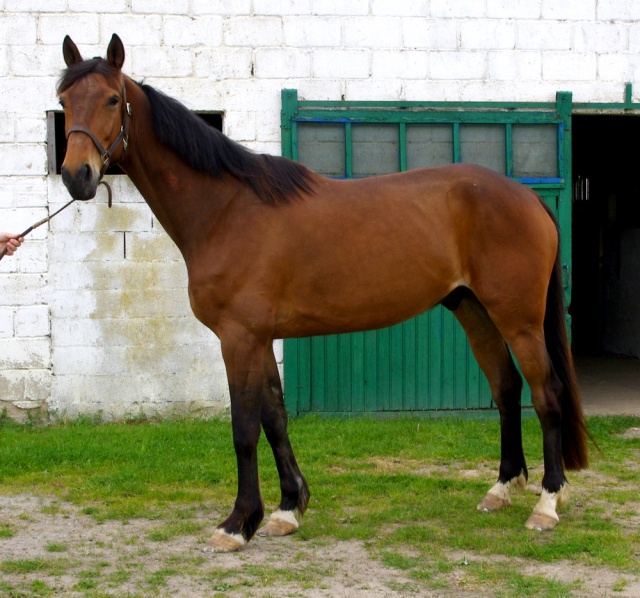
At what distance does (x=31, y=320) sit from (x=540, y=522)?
4.53 metres

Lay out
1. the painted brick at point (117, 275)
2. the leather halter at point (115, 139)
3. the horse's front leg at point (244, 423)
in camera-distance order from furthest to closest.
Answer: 1. the painted brick at point (117, 275)
2. the horse's front leg at point (244, 423)
3. the leather halter at point (115, 139)

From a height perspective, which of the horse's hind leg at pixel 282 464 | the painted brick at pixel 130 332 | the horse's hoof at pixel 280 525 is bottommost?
the horse's hoof at pixel 280 525

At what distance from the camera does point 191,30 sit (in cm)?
683

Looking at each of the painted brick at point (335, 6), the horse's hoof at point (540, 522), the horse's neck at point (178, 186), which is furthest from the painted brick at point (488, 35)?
the horse's hoof at point (540, 522)

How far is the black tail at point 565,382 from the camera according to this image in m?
4.46

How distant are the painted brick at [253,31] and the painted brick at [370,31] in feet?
1.90

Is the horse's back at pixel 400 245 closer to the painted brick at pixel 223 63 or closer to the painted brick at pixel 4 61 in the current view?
the painted brick at pixel 223 63

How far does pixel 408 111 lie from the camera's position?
6.90 m

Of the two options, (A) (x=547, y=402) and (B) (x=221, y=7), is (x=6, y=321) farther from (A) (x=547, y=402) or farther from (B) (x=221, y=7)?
(A) (x=547, y=402)

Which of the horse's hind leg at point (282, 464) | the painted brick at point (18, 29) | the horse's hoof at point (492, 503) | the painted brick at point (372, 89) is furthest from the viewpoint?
the painted brick at point (372, 89)

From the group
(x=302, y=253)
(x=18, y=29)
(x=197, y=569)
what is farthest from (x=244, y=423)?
(x=18, y=29)

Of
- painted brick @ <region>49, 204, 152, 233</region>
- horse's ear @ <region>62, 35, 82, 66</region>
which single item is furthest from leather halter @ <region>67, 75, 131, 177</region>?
painted brick @ <region>49, 204, 152, 233</region>

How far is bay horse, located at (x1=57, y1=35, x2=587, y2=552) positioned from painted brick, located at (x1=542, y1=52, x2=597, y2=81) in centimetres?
302

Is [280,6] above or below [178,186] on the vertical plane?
above
